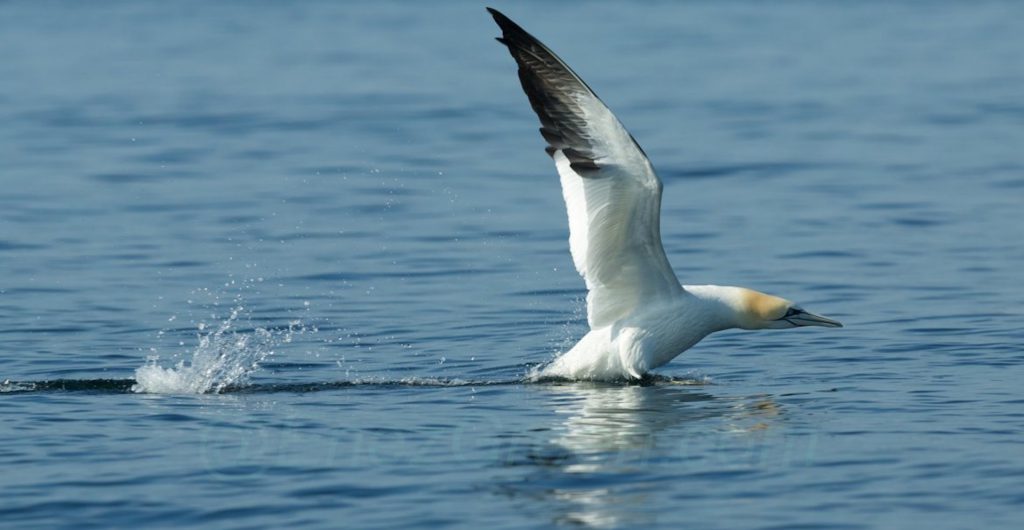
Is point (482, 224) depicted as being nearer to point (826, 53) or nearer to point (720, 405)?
point (720, 405)

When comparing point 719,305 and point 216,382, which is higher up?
point 719,305

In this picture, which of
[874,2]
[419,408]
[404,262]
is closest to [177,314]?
[404,262]

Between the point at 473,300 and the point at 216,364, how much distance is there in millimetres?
3504

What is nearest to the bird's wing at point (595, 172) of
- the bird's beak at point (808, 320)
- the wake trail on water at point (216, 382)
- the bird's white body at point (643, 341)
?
the bird's white body at point (643, 341)

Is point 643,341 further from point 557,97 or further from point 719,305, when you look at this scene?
point 557,97

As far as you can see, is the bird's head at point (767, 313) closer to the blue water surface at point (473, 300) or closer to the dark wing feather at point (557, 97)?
the blue water surface at point (473, 300)

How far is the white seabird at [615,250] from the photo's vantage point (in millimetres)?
12609

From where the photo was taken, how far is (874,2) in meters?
57.7

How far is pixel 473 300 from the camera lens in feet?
54.7

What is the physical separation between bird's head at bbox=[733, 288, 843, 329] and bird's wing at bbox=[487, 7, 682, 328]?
2.28 feet

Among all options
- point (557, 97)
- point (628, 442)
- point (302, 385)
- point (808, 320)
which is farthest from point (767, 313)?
point (302, 385)

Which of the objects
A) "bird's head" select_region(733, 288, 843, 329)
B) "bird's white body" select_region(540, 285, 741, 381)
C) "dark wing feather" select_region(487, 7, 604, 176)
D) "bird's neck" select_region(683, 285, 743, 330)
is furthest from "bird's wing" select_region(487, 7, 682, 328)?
"bird's head" select_region(733, 288, 843, 329)

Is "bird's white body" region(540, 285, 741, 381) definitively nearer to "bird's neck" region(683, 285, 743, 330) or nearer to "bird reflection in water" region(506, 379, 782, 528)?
"bird's neck" region(683, 285, 743, 330)

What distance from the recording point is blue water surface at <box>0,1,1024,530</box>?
10.3 m
